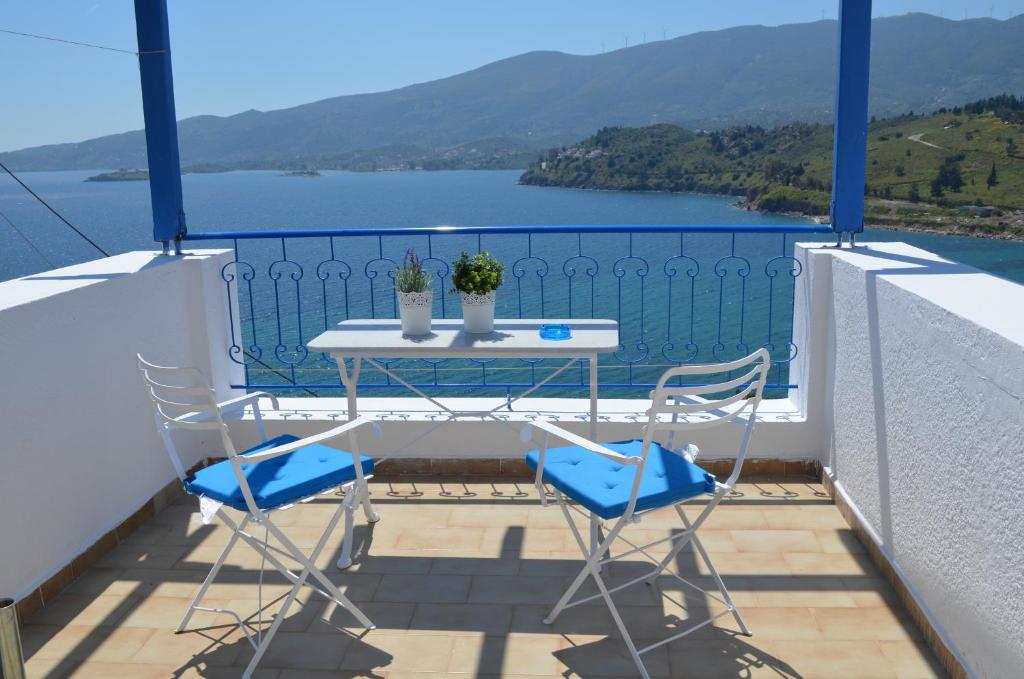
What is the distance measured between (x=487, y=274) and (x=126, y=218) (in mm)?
46909

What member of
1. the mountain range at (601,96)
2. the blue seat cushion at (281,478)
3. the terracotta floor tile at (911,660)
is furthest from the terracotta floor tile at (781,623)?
the mountain range at (601,96)

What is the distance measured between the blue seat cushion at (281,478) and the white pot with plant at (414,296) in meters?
0.64

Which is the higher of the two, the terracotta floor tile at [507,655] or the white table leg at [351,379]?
the white table leg at [351,379]

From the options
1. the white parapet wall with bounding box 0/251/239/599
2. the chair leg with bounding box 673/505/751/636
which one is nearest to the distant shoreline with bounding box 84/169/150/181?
the white parapet wall with bounding box 0/251/239/599

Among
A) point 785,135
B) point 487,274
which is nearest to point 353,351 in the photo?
point 487,274

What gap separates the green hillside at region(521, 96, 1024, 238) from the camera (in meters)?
19.3

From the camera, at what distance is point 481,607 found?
2.81m

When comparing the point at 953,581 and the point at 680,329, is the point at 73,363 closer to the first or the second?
Answer: the point at 953,581

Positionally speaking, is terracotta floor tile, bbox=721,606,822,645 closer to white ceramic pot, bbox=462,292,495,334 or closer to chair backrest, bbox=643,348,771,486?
chair backrest, bbox=643,348,771,486

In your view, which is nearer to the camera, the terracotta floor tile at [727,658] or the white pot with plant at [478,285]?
the terracotta floor tile at [727,658]

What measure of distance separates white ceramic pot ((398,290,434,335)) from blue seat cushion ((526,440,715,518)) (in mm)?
798

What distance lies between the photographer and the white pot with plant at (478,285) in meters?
3.25

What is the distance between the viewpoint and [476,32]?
51656 mm

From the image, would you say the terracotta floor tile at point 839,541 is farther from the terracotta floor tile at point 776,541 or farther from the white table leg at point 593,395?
the white table leg at point 593,395
